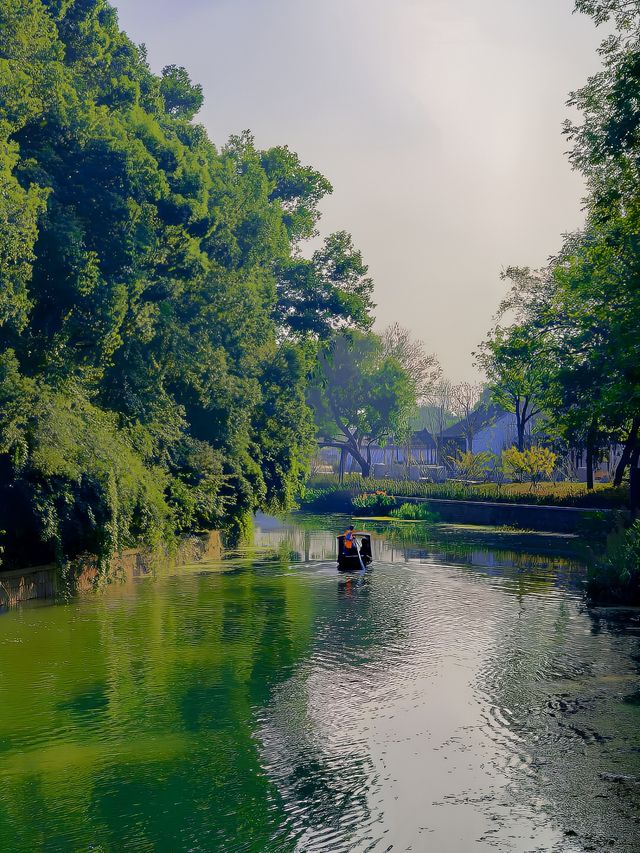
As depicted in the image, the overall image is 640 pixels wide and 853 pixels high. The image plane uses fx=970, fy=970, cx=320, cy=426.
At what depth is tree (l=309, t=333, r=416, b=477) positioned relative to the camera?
109250 mm

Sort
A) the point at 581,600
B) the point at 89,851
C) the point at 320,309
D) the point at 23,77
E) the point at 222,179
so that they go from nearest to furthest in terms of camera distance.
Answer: the point at 89,851 → the point at 23,77 → the point at 581,600 → the point at 222,179 → the point at 320,309

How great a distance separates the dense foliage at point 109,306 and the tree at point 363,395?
65.9 meters

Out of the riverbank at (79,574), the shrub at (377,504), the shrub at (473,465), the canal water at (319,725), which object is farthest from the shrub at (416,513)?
the canal water at (319,725)

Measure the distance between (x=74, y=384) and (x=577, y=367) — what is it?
2649 cm

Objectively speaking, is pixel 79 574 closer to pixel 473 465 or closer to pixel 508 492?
pixel 508 492

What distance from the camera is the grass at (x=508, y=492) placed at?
49.2 m

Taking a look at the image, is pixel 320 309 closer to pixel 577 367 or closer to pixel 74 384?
pixel 577 367

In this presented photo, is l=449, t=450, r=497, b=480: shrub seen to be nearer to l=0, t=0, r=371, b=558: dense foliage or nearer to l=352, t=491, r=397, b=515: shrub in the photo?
l=352, t=491, r=397, b=515: shrub

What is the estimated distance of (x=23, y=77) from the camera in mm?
22812

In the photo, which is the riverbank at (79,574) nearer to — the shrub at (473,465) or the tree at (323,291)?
the tree at (323,291)

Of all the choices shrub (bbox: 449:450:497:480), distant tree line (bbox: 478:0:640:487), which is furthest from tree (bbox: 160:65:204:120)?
shrub (bbox: 449:450:497:480)

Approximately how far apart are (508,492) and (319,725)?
46.7 metres

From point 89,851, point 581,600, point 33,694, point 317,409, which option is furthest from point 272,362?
point 317,409

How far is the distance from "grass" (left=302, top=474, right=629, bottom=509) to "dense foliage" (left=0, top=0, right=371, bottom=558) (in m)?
17.6
